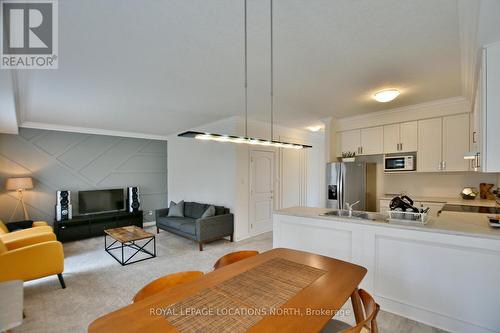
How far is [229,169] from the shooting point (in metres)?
5.03

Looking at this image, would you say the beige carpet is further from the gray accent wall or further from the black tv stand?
the gray accent wall

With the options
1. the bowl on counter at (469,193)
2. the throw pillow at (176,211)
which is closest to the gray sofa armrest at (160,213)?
the throw pillow at (176,211)

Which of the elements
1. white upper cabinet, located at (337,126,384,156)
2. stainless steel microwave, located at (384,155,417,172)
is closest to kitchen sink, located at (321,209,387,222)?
stainless steel microwave, located at (384,155,417,172)

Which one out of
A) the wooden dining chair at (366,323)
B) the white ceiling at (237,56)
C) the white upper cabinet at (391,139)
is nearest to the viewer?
the wooden dining chair at (366,323)

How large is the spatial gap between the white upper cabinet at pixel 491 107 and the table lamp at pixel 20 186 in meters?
6.95

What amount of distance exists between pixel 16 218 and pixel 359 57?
685 centimetres

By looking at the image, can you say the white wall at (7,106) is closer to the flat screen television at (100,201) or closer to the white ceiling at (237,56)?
the white ceiling at (237,56)

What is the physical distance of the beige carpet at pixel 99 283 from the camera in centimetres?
226

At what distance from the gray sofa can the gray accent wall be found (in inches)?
59.6

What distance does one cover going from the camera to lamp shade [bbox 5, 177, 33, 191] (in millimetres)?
4441

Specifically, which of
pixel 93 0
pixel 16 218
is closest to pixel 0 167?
pixel 16 218

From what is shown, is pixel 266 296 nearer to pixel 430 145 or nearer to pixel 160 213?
pixel 430 145

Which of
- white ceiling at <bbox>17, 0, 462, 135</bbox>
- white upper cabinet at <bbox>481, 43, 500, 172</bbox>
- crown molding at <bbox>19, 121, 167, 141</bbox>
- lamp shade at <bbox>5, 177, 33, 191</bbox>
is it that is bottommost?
lamp shade at <bbox>5, 177, 33, 191</bbox>

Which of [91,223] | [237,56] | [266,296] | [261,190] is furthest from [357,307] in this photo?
[91,223]
